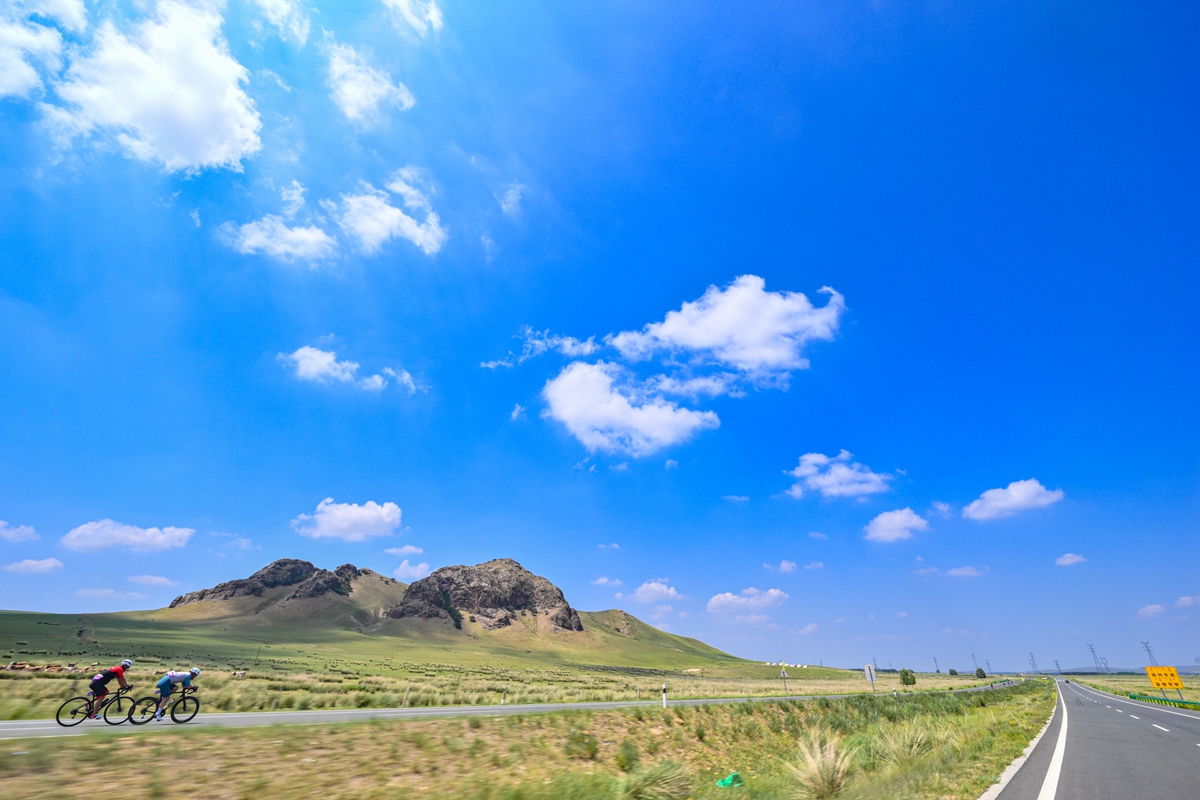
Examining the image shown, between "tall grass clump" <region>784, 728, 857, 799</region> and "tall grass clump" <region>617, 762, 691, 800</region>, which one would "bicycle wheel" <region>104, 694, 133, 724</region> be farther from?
"tall grass clump" <region>784, 728, 857, 799</region>

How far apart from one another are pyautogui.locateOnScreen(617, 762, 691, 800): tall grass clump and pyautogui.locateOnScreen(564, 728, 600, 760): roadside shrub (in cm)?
565

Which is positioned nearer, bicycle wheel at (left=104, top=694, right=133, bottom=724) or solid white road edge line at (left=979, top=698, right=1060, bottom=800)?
solid white road edge line at (left=979, top=698, right=1060, bottom=800)

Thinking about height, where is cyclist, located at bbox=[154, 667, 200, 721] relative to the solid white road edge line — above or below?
above

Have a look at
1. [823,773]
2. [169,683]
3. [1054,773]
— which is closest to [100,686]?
[169,683]

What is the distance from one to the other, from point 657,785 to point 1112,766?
423 inches

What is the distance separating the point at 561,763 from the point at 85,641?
107 m

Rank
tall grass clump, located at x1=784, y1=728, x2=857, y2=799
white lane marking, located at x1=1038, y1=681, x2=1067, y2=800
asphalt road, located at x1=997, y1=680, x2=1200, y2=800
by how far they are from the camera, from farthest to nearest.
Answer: tall grass clump, located at x1=784, y1=728, x2=857, y2=799 → asphalt road, located at x1=997, y1=680, x2=1200, y2=800 → white lane marking, located at x1=1038, y1=681, x2=1067, y2=800

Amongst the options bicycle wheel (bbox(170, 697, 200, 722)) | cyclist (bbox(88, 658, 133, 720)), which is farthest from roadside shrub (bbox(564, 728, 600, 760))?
cyclist (bbox(88, 658, 133, 720))

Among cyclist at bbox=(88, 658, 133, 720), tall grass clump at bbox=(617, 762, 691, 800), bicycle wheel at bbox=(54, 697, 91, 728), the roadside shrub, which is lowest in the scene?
the roadside shrub

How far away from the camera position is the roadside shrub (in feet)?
50.4

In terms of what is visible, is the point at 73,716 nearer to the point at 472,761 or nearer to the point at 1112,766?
the point at 472,761

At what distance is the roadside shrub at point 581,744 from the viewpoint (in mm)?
15367

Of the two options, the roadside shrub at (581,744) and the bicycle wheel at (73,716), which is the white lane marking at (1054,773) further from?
the bicycle wheel at (73,716)

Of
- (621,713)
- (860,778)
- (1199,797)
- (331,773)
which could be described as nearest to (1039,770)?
(1199,797)
